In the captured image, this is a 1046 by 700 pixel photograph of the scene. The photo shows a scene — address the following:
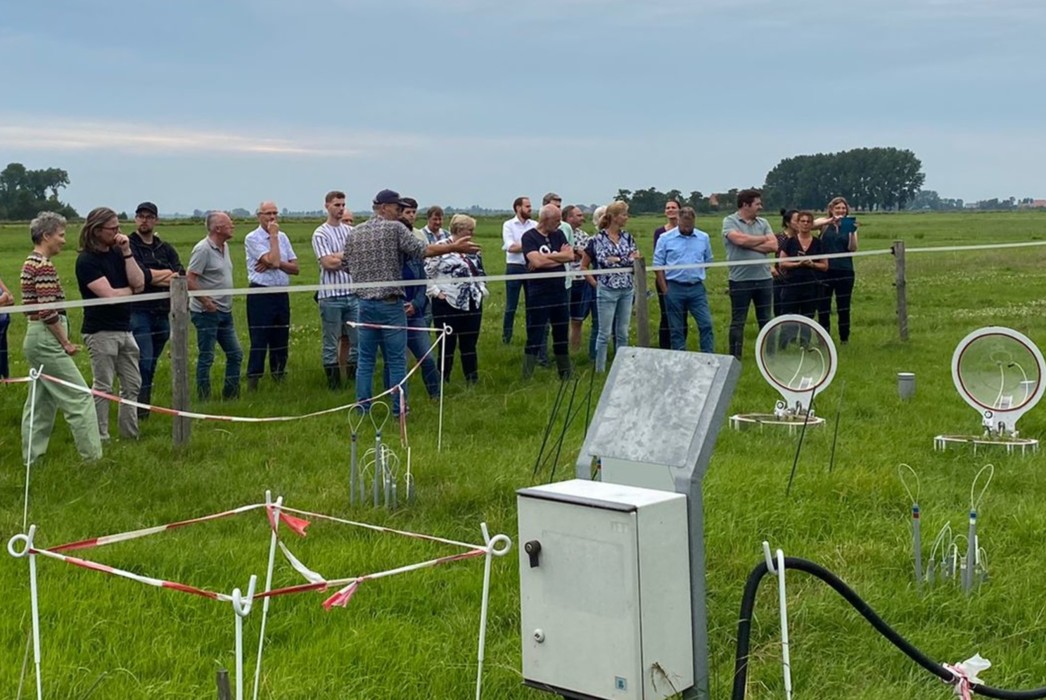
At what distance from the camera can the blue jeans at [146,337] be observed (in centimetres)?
1014

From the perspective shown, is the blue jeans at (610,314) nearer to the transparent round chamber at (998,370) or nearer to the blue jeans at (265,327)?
the blue jeans at (265,327)

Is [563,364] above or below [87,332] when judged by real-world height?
below

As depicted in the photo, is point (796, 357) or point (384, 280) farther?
point (384, 280)

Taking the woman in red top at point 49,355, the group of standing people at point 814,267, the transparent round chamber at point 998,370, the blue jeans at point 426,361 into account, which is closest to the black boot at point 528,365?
the blue jeans at point 426,361

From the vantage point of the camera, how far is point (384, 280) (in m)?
9.70

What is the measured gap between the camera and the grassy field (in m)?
4.52

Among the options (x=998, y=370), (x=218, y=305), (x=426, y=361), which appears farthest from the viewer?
(x=426, y=361)

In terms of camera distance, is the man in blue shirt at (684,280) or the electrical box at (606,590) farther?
the man in blue shirt at (684,280)

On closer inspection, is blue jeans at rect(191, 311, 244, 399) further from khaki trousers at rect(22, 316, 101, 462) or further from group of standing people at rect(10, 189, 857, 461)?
khaki trousers at rect(22, 316, 101, 462)

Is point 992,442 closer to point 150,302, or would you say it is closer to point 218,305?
point 218,305

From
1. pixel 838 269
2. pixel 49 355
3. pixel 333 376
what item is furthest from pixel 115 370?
pixel 838 269

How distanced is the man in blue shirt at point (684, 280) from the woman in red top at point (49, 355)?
21.2ft

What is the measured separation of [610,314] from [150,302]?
4.70 metres

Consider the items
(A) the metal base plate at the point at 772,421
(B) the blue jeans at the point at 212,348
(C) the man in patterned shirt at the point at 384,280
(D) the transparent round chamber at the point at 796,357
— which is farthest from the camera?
(B) the blue jeans at the point at 212,348
